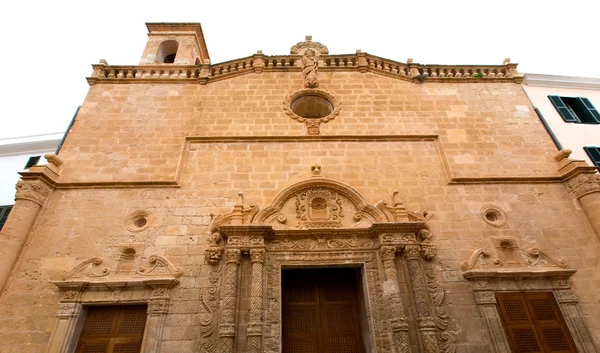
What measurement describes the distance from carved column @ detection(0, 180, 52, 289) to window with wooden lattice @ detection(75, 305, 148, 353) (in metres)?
1.79

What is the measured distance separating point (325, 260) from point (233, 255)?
179 cm

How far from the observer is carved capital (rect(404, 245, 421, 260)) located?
642 centimetres

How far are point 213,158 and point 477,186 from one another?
6.26m

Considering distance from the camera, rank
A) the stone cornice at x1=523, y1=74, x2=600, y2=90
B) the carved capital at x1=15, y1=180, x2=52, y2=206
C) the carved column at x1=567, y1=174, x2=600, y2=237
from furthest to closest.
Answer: the stone cornice at x1=523, y1=74, x2=600, y2=90
the carved column at x1=567, y1=174, x2=600, y2=237
the carved capital at x1=15, y1=180, x2=52, y2=206

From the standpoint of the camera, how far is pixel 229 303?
5855 millimetres

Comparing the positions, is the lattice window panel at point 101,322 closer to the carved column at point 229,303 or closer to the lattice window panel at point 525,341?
the carved column at point 229,303

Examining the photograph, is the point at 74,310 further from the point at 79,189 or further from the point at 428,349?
the point at 428,349

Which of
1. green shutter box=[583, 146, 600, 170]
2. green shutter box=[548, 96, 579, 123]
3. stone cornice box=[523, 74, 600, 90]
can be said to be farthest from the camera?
stone cornice box=[523, 74, 600, 90]

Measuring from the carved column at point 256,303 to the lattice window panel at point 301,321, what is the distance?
847 mm

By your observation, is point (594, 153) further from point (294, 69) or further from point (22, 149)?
point (22, 149)

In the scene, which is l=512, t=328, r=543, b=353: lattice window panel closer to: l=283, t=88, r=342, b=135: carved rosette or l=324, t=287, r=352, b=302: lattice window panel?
l=324, t=287, r=352, b=302: lattice window panel

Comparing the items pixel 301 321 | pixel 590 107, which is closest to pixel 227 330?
pixel 301 321

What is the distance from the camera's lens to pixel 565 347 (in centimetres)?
592

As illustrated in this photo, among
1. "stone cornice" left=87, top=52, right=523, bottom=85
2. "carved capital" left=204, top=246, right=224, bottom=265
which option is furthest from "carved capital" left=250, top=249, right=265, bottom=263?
"stone cornice" left=87, top=52, right=523, bottom=85
